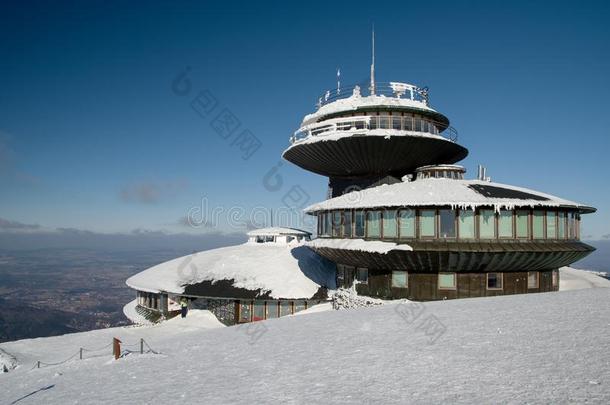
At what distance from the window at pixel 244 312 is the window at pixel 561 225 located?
21796 millimetres

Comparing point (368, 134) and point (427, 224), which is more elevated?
point (368, 134)

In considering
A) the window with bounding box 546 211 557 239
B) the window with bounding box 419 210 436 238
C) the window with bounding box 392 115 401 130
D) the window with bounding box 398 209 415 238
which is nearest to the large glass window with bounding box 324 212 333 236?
the window with bounding box 398 209 415 238

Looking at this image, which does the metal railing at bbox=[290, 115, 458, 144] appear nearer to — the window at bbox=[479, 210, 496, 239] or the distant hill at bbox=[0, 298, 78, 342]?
the window at bbox=[479, 210, 496, 239]

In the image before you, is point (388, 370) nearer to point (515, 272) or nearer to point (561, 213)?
point (515, 272)

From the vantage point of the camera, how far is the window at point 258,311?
32781mm

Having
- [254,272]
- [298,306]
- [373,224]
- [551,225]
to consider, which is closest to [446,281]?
[373,224]

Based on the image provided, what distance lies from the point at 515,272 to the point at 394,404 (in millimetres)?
18086

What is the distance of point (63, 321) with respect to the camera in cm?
18638

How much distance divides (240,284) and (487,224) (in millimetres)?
19616

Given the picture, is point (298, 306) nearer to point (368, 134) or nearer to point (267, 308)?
point (267, 308)

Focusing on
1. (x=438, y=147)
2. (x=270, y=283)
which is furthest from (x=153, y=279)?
(x=438, y=147)

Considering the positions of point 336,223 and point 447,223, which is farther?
point 336,223

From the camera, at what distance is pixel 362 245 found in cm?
2412

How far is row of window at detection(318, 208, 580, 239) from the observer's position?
22.4 m
